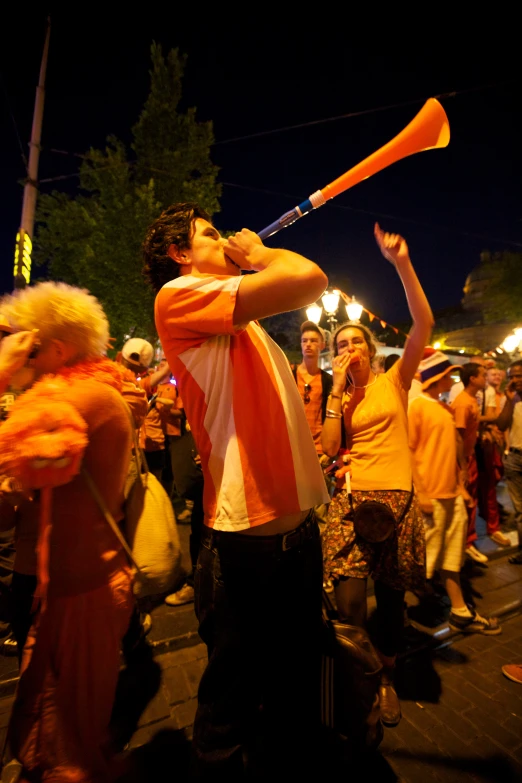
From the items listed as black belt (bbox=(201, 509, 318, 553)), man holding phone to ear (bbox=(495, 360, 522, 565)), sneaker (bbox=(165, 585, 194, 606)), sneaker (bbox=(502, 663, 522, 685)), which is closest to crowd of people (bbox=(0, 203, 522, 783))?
black belt (bbox=(201, 509, 318, 553))

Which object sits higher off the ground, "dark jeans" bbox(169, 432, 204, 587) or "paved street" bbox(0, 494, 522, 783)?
"dark jeans" bbox(169, 432, 204, 587)

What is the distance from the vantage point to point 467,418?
504 centimetres

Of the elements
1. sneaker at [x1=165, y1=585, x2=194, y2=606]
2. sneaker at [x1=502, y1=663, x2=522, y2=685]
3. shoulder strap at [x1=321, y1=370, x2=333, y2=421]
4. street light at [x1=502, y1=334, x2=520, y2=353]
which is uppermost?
street light at [x1=502, y1=334, x2=520, y2=353]

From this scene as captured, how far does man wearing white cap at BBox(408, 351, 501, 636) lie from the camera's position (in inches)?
139

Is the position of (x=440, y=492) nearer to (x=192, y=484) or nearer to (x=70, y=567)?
(x=192, y=484)

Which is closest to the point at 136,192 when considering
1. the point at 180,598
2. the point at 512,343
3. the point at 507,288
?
the point at 180,598

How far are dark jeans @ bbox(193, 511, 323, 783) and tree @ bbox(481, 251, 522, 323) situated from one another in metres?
26.8

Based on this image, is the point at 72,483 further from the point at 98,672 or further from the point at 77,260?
the point at 77,260

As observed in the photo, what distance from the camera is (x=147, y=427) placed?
19.2ft

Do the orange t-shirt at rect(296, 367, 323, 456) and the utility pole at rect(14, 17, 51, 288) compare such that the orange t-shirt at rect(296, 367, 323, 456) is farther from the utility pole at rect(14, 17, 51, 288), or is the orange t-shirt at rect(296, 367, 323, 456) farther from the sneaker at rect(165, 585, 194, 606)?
the utility pole at rect(14, 17, 51, 288)

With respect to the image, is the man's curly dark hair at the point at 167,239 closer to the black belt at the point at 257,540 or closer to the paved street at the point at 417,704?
the black belt at the point at 257,540

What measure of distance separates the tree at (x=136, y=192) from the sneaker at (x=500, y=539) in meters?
11.3

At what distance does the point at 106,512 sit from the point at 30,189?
403 inches

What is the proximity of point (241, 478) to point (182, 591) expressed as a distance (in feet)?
10.8
